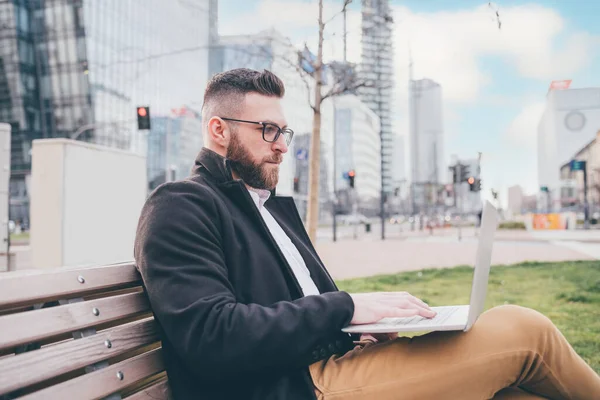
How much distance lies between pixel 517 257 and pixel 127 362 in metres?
14.6

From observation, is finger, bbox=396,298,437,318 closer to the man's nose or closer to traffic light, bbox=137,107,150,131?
the man's nose

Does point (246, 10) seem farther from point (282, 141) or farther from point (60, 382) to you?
point (60, 382)

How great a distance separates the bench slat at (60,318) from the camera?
130cm

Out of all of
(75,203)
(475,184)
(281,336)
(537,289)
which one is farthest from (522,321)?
(475,184)

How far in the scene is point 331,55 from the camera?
28.9ft

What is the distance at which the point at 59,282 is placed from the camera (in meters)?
1.51

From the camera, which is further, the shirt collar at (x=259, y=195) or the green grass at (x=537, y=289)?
the green grass at (x=537, y=289)

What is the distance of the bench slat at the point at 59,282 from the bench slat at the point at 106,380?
227 millimetres

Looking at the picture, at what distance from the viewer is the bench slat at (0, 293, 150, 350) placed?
4.25ft

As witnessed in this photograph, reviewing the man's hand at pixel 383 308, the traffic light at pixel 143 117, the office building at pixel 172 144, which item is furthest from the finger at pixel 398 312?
the office building at pixel 172 144

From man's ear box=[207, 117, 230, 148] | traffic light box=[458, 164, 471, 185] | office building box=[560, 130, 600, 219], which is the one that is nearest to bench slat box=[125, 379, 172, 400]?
man's ear box=[207, 117, 230, 148]

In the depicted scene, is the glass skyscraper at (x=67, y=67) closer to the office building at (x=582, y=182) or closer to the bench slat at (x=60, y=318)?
the bench slat at (x=60, y=318)

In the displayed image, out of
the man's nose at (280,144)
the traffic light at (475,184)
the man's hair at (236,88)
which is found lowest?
the man's nose at (280,144)

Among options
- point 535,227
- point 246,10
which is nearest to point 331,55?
point 246,10
